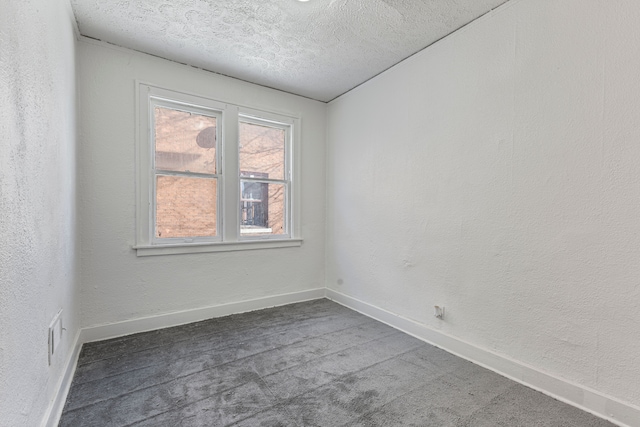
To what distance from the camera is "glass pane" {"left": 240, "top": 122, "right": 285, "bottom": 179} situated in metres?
3.34

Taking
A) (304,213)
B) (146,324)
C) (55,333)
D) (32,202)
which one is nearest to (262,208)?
(304,213)

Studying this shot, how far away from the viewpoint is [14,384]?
1.01 m

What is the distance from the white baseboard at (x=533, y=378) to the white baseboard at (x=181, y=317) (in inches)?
49.2

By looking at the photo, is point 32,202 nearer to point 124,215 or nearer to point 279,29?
point 124,215

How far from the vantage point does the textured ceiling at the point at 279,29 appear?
2.07 metres

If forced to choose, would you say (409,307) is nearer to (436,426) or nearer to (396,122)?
(436,426)

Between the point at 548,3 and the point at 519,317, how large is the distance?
1999mm

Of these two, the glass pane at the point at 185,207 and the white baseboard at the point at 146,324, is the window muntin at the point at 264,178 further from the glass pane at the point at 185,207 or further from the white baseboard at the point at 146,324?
the white baseboard at the point at 146,324

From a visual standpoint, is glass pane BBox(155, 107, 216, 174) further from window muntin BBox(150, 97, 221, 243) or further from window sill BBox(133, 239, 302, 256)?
window sill BBox(133, 239, 302, 256)

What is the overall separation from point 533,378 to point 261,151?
124 inches

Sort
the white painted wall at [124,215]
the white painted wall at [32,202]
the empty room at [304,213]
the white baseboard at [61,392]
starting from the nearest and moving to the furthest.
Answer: the white painted wall at [32,202]
the white baseboard at [61,392]
the empty room at [304,213]
the white painted wall at [124,215]

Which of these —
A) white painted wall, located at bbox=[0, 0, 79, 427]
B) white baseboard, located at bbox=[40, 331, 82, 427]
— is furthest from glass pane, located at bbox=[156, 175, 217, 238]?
white baseboard, located at bbox=[40, 331, 82, 427]

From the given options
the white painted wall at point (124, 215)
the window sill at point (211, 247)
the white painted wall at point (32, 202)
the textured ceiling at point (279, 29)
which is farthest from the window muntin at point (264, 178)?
the white painted wall at point (32, 202)

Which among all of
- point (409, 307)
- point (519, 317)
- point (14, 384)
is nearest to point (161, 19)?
point (14, 384)
